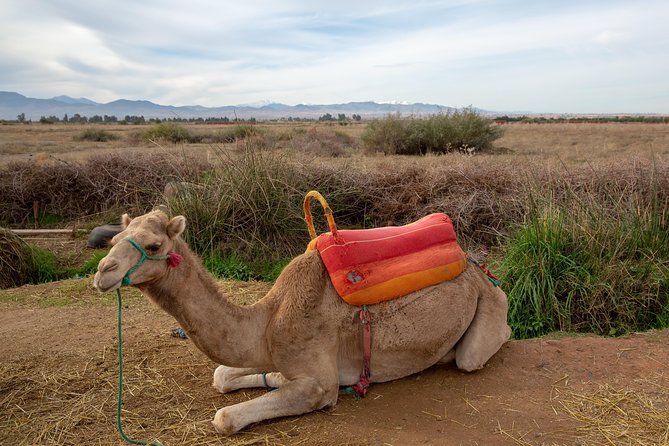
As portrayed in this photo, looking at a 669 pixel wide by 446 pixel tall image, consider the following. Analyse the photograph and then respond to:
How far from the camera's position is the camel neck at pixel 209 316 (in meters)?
3.90

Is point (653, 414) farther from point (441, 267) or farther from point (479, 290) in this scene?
point (441, 267)

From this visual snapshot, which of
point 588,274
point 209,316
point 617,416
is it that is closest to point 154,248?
point 209,316

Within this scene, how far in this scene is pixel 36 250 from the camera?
34.5 feet

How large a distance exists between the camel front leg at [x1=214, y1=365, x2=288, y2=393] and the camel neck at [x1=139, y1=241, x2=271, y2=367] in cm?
40

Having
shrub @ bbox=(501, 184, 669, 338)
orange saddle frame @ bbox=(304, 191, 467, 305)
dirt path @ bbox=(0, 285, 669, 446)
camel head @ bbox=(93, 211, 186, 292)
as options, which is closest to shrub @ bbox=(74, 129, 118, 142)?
dirt path @ bbox=(0, 285, 669, 446)

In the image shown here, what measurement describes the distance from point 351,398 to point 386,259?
115cm

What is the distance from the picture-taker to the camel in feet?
12.5

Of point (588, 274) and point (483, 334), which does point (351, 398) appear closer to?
point (483, 334)

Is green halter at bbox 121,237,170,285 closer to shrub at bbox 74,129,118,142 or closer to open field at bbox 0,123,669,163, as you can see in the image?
open field at bbox 0,123,669,163

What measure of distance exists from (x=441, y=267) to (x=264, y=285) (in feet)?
13.4

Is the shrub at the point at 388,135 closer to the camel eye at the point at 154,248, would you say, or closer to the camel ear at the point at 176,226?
the camel ear at the point at 176,226

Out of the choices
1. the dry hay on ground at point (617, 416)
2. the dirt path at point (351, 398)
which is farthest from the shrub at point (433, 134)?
the dry hay on ground at point (617, 416)

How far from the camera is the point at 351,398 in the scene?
4.53 m

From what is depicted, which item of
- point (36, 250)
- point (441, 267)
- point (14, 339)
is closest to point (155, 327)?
point (14, 339)
